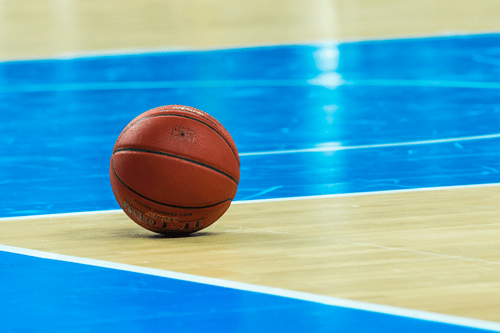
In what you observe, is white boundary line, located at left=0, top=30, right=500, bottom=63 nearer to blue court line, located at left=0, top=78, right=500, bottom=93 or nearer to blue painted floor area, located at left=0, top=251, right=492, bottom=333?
blue court line, located at left=0, top=78, right=500, bottom=93

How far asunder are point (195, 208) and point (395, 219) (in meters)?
1.04

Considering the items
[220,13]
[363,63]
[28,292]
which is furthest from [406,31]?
[28,292]

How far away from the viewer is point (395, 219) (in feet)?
15.5

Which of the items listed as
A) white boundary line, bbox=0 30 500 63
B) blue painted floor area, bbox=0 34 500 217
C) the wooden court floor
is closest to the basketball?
the wooden court floor

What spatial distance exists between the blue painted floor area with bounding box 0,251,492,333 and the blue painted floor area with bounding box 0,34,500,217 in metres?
1.59

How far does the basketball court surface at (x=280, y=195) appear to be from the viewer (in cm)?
335

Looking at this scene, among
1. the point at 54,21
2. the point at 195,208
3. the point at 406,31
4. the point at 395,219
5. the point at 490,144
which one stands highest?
the point at 54,21

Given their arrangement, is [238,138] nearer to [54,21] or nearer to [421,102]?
[421,102]

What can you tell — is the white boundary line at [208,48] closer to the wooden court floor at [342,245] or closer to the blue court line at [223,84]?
the blue court line at [223,84]

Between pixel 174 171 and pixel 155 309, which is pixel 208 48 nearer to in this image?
pixel 174 171

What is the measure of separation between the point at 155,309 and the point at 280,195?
2230mm

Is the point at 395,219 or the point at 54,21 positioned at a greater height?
the point at 54,21

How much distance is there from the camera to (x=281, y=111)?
8938 millimetres

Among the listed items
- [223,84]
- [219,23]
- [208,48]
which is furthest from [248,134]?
[219,23]
